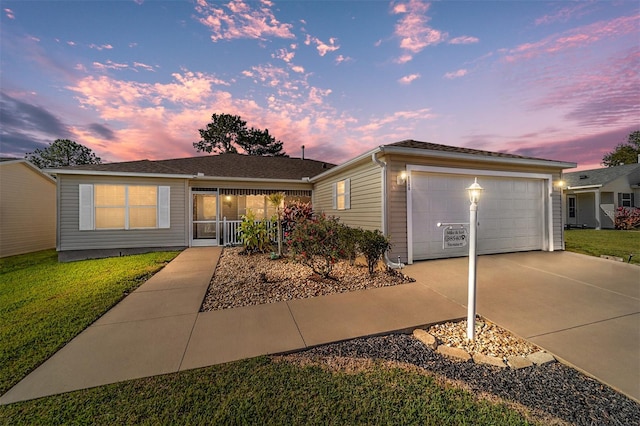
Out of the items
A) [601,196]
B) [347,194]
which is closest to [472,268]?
[347,194]

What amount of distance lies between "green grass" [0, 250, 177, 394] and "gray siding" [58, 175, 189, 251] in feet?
3.39

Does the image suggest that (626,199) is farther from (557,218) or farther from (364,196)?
(364,196)

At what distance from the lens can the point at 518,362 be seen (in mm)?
2326

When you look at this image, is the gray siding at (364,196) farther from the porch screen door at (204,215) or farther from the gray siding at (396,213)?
the porch screen door at (204,215)

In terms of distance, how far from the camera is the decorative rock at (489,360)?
7.57 feet

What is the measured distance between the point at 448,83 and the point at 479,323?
818cm

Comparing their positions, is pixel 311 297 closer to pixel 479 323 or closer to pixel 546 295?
pixel 479 323

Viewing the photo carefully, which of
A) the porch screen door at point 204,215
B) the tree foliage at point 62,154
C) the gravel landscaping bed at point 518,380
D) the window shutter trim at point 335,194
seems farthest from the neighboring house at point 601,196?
the tree foliage at point 62,154

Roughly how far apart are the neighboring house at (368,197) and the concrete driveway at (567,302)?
1041mm

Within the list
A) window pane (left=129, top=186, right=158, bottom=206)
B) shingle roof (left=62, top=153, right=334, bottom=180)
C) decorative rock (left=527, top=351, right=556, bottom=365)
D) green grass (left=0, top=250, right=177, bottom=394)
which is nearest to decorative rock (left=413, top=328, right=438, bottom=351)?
decorative rock (left=527, top=351, right=556, bottom=365)

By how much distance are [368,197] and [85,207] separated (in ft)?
30.7

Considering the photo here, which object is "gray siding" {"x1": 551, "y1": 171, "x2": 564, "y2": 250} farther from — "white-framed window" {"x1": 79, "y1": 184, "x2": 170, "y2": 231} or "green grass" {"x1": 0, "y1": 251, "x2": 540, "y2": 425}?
"white-framed window" {"x1": 79, "y1": 184, "x2": 170, "y2": 231}

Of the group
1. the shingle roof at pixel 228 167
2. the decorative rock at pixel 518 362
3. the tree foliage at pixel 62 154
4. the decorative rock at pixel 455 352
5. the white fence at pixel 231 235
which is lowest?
the decorative rock at pixel 455 352

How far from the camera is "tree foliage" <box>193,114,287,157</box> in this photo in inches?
897
